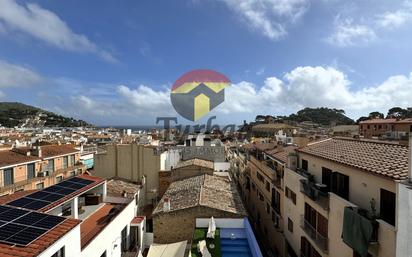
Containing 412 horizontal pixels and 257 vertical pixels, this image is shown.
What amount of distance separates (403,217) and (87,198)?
18.6 metres

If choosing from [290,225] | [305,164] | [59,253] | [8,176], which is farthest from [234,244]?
[8,176]

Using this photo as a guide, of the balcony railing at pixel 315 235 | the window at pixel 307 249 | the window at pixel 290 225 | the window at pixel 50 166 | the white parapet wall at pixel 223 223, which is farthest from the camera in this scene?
the window at pixel 50 166

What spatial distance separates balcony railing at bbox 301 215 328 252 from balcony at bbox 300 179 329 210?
66.0 inches

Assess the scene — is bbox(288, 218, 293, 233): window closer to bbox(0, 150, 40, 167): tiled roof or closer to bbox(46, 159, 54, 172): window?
bbox(0, 150, 40, 167): tiled roof

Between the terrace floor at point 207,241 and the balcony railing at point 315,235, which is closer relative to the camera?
the balcony railing at point 315,235

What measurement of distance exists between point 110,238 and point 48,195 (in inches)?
160

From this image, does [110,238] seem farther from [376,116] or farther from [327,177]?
[376,116]

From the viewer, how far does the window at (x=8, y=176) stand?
Result: 28.8m

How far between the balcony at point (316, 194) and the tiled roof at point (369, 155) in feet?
5.68

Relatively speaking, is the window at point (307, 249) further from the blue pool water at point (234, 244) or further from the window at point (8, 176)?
the window at point (8, 176)

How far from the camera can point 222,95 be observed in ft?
142

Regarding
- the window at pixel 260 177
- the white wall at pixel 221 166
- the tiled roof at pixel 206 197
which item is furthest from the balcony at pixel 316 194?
the white wall at pixel 221 166

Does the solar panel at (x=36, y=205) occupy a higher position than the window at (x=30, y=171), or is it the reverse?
the solar panel at (x=36, y=205)

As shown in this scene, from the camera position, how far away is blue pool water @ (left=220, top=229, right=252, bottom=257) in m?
14.8
